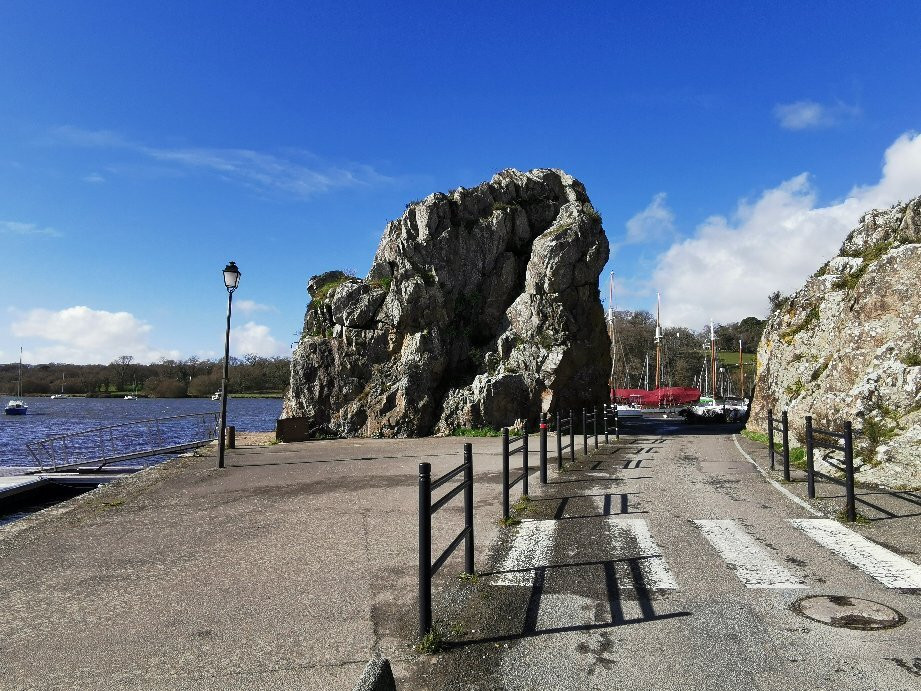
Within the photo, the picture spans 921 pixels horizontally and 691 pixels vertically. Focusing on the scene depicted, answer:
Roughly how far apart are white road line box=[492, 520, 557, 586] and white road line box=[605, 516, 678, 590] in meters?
0.76

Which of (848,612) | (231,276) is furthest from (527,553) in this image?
(231,276)

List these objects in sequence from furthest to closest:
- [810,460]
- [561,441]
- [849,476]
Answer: [561,441] → [810,460] → [849,476]

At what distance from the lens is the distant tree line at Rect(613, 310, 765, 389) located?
85.1 meters

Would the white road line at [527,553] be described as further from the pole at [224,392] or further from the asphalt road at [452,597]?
the pole at [224,392]

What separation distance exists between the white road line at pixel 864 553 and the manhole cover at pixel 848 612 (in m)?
0.69

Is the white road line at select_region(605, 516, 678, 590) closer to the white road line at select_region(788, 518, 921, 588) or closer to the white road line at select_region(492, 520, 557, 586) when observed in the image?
the white road line at select_region(492, 520, 557, 586)

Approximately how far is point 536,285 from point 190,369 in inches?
5808

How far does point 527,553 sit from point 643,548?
130 centimetres

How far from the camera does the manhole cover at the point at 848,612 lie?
425 centimetres

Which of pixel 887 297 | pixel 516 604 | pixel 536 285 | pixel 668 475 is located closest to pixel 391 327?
pixel 536 285

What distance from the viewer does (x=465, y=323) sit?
28.2 meters

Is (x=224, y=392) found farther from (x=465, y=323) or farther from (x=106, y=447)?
(x=106, y=447)

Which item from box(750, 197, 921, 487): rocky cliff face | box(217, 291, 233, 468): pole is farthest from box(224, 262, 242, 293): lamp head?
box(750, 197, 921, 487): rocky cliff face

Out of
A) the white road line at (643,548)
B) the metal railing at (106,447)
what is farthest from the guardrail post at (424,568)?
the metal railing at (106,447)
